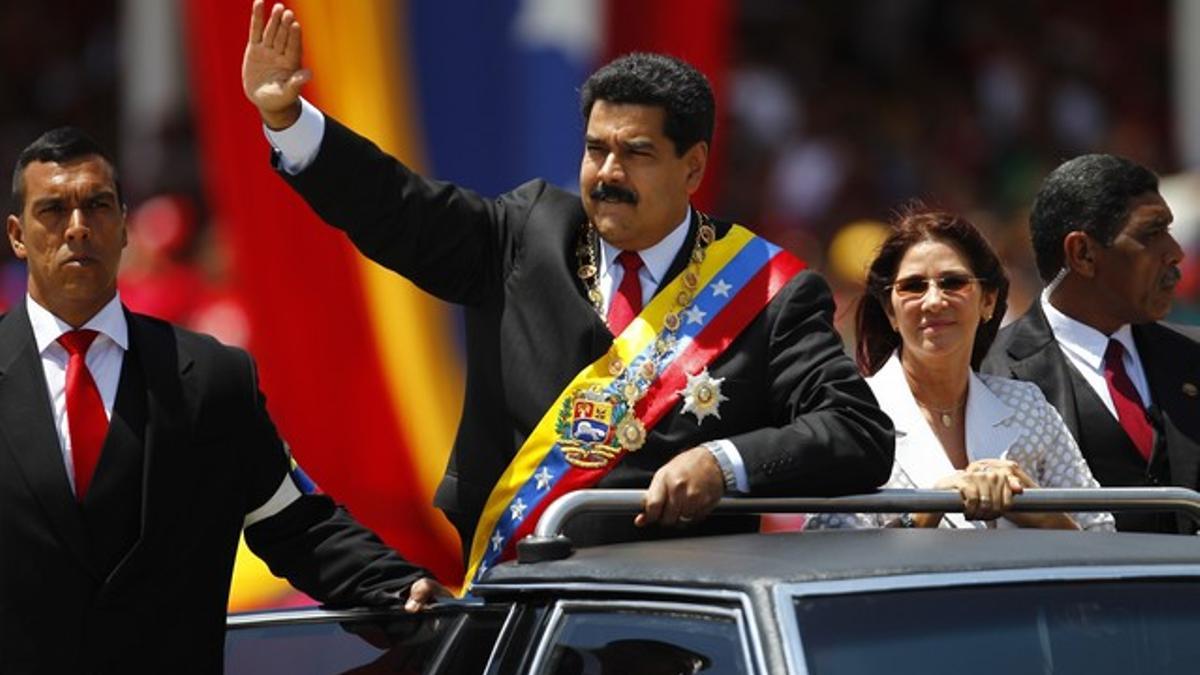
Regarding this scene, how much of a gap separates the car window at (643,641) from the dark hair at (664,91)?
1090 millimetres

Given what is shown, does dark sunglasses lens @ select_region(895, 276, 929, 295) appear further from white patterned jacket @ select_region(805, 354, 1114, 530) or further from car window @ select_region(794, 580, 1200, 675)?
car window @ select_region(794, 580, 1200, 675)

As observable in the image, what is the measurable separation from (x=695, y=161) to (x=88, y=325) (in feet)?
3.69

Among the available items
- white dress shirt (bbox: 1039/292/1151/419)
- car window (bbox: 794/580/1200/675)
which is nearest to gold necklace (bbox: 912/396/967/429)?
white dress shirt (bbox: 1039/292/1151/419)

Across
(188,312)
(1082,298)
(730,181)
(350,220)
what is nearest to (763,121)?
(730,181)

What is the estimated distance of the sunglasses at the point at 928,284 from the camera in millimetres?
4684

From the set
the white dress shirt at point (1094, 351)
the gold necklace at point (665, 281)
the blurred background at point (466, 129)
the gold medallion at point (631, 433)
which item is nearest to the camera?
the gold medallion at point (631, 433)

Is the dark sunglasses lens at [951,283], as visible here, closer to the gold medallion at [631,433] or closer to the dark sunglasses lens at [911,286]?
the dark sunglasses lens at [911,286]

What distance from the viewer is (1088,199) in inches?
203

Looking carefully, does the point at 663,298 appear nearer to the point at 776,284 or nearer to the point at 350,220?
the point at 776,284

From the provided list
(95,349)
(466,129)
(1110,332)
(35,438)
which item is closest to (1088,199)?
(1110,332)

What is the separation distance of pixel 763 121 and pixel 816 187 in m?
0.74

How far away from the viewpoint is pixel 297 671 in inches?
172

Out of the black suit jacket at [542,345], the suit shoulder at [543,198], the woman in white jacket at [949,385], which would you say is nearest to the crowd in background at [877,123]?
the woman in white jacket at [949,385]

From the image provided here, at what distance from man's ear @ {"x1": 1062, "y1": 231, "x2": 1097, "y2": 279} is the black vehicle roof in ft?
4.59
